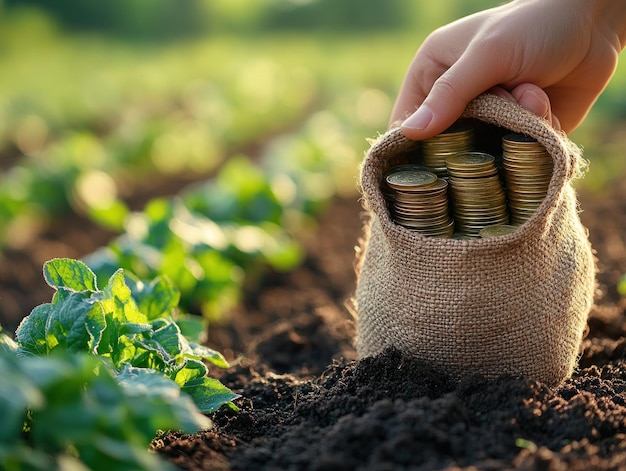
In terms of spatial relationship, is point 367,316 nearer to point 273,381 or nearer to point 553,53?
point 273,381

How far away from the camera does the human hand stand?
2.73 m

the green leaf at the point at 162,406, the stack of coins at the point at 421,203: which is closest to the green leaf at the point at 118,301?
the green leaf at the point at 162,406

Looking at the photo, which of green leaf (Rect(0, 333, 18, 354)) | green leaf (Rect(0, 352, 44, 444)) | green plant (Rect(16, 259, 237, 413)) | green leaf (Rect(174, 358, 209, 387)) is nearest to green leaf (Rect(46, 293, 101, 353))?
green plant (Rect(16, 259, 237, 413))

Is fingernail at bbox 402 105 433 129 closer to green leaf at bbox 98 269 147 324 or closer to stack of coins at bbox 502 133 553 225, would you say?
stack of coins at bbox 502 133 553 225

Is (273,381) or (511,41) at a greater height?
(511,41)

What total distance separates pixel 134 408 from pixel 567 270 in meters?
1.61

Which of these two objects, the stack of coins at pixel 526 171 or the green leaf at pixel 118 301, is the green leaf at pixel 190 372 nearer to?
the green leaf at pixel 118 301

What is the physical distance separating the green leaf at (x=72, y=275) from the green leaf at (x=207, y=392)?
0.46 m

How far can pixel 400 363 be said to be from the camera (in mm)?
2729

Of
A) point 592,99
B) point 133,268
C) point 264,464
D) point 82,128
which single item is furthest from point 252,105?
point 264,464

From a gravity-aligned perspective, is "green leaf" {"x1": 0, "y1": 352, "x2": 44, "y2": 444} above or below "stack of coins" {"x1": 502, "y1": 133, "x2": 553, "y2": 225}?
below

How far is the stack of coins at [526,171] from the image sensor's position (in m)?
2.66

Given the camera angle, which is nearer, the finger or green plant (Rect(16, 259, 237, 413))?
green plant (Rect(16, 259, 237, 413))

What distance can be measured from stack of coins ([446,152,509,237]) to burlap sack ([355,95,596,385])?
163mm
